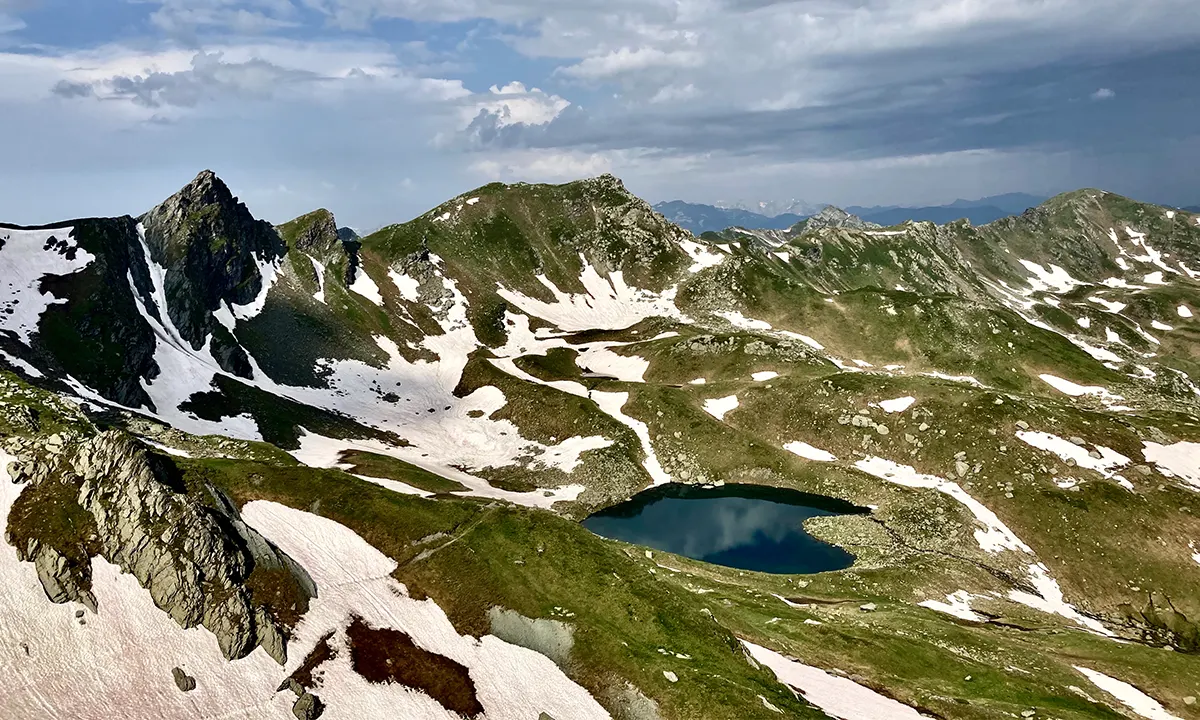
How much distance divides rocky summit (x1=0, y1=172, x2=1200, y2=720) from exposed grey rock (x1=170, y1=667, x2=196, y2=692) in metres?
0.20

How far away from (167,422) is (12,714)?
6900 cm

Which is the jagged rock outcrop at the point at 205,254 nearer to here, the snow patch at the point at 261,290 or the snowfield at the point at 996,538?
the snow patch at the point at 261,290

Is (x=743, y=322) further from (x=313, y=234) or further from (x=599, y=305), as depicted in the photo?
(x=313, y=234)

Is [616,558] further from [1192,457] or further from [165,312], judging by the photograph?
[165,312]

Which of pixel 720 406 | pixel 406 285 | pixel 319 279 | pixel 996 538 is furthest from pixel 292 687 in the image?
pixel 406 285

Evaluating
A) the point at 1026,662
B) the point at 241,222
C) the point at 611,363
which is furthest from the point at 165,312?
the point at 1026,662

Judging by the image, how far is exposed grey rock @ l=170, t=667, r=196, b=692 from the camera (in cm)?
3579

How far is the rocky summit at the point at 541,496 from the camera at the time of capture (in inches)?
1602

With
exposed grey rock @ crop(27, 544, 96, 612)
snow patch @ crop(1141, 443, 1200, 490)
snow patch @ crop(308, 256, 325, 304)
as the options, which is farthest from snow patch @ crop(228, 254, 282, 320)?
snow patch @ crop(1141, 443, 1200, 490)

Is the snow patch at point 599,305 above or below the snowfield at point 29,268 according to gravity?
below

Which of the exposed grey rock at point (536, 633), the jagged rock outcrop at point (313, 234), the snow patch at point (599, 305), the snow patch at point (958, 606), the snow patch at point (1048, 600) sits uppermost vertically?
the jagged rock outcrop at point (313, 234)

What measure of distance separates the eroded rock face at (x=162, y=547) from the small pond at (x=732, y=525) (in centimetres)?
5152

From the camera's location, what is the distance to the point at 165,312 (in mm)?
125375

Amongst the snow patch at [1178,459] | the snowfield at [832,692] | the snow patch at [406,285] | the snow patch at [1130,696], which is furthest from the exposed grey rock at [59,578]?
the snow patch at [406,285]
